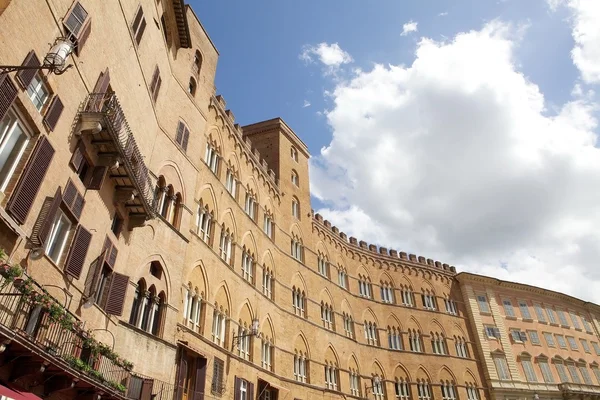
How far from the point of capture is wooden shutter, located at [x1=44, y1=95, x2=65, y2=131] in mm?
9633

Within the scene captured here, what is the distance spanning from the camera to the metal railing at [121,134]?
11.2 meters

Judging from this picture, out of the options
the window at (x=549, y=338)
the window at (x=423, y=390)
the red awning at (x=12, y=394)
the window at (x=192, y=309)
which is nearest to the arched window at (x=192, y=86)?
the window at (x=192, y=309)

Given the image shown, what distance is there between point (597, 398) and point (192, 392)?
123 ft

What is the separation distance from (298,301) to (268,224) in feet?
15.3

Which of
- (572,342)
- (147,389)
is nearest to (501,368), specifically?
(572,342)

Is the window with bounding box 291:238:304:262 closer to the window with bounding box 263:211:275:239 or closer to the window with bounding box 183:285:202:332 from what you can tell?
the window with bounding box 263:211:275:239

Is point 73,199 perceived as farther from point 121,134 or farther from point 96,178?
point 121,134

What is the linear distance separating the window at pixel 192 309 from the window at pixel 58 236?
6.55m

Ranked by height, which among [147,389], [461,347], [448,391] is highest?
[461,347]

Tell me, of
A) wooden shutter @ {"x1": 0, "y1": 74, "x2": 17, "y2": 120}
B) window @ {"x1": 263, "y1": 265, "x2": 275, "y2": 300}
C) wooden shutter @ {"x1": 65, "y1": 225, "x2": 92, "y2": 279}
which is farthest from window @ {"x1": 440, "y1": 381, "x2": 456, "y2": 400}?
wooden shutter @ {"x1": 0, "y1": 74, "x2": 17, "y2": 120}

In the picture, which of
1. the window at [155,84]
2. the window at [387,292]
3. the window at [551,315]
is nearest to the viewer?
the window at [155,84]

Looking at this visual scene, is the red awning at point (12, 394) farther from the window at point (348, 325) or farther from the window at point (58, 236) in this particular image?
the window at point (348, 325)

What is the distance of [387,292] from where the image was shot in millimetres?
34250

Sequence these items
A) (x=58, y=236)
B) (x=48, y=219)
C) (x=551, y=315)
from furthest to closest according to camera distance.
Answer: (x=551, y=315) < (x=58, y=236) < (x=48, y=219)
